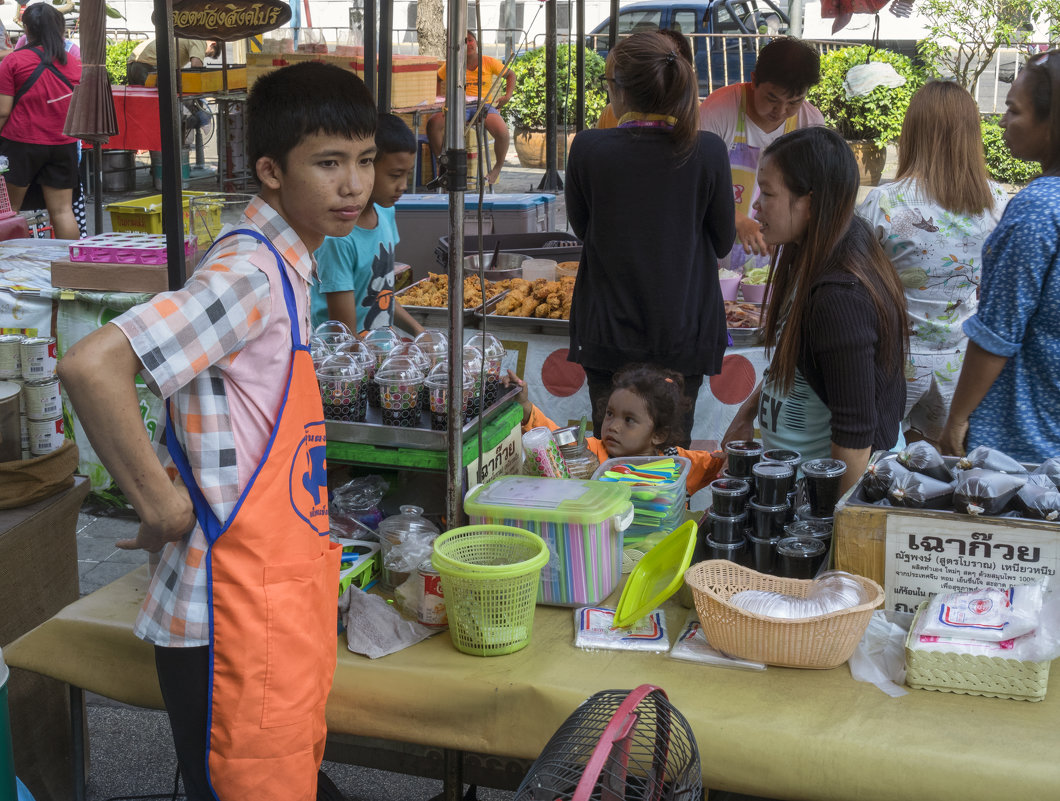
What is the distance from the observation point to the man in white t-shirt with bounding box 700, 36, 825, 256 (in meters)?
4.29

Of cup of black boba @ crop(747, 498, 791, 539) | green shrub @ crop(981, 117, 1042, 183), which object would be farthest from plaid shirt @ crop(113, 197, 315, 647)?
green shrub @ crop(981, 117, 1042, 183)

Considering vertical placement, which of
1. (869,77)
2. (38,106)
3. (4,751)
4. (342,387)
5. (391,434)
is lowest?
(4,751)

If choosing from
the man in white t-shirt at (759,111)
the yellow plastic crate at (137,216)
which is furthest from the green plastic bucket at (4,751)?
the yellow plastic crate at (137,216)

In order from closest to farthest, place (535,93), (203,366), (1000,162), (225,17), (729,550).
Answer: (203,366)
(729,550)
(225,17)
(1000,162)
(535,93)

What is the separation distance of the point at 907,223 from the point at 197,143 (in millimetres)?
10549

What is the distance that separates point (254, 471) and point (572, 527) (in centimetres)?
79

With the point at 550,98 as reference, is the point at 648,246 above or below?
below

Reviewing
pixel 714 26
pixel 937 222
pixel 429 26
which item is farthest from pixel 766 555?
pixel 714 26

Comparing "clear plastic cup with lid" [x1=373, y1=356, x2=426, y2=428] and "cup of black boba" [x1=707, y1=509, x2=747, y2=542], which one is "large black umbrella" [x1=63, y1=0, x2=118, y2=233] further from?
"cup of black boba" [x1=707, y1=509, x2=747, y2=542]

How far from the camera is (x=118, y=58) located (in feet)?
49.7

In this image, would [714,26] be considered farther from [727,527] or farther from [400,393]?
[727,527]

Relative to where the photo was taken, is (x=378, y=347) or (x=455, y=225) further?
(x=378, y=347)

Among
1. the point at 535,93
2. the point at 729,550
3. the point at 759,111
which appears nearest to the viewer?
the point at 729,550

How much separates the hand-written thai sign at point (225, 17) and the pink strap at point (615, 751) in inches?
212
